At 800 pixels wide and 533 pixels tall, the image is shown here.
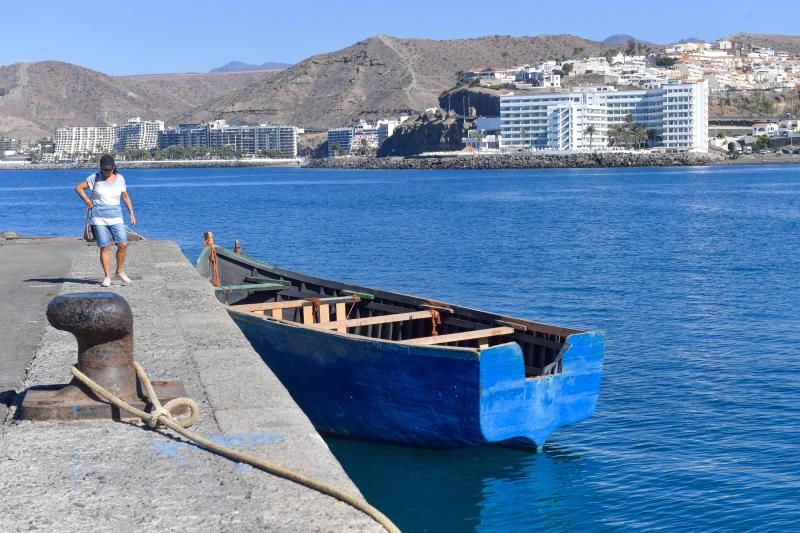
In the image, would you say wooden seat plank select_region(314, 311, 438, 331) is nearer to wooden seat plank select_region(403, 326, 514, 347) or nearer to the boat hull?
the boat hull

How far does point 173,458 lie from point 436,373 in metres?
4.77

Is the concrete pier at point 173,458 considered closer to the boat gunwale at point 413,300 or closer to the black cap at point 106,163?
the boat gunwale at point 413,300

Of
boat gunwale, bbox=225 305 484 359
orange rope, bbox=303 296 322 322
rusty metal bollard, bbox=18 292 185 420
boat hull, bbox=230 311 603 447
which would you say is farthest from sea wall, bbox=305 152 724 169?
rusty metal bollard, bbox=18 292 185 420

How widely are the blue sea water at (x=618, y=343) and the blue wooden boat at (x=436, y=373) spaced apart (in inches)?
21.4

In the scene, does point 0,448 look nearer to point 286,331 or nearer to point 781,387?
point 286,331

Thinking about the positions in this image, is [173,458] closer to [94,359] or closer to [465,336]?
[94,359]

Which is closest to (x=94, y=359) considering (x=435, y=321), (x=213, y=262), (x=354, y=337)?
(x=354, y=337)

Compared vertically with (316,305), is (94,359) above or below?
above

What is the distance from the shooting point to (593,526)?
34.1 ft

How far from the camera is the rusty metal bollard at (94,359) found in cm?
648

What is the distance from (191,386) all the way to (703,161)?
595 feet

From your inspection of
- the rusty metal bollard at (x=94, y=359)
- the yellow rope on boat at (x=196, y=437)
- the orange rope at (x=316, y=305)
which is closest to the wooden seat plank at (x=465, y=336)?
the orange rope at (x=316, y=305)

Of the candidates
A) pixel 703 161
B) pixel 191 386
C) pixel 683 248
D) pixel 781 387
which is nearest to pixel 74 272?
pixel 191 386

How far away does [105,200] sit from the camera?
43.2 feet
